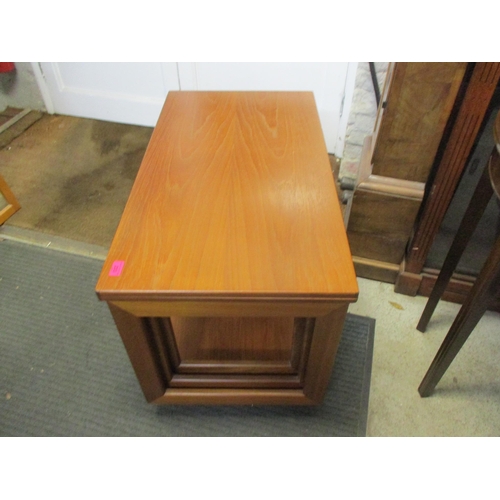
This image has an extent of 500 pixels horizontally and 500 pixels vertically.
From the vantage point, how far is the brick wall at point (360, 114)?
1.31m

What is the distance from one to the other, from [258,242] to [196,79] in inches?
51.4

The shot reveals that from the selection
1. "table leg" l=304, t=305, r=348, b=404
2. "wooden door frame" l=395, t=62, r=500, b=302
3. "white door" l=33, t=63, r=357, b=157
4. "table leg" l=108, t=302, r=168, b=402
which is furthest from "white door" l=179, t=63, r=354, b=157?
"table leg" l=108, t=302, r=168, b=402

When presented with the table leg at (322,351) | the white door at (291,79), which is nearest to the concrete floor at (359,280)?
the table leg at (322,351)

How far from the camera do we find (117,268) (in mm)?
682

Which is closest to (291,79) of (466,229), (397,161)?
(397,161)

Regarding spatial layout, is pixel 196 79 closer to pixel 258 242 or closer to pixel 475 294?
pixel 258 242

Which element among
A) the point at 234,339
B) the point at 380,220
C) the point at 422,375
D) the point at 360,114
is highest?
the point at 360,114

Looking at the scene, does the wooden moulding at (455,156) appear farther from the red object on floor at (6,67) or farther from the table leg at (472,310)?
the red object on floor at (6,67)

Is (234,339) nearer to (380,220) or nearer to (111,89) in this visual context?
(380,220)

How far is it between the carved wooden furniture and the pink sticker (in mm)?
636

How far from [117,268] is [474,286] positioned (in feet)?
2.12

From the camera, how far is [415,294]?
1.23m

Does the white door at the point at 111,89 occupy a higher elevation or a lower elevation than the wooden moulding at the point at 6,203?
higher

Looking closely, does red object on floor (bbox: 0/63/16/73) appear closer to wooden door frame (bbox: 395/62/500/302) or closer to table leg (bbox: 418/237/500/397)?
wooden door frame (bbox: 395/62/500/302)
